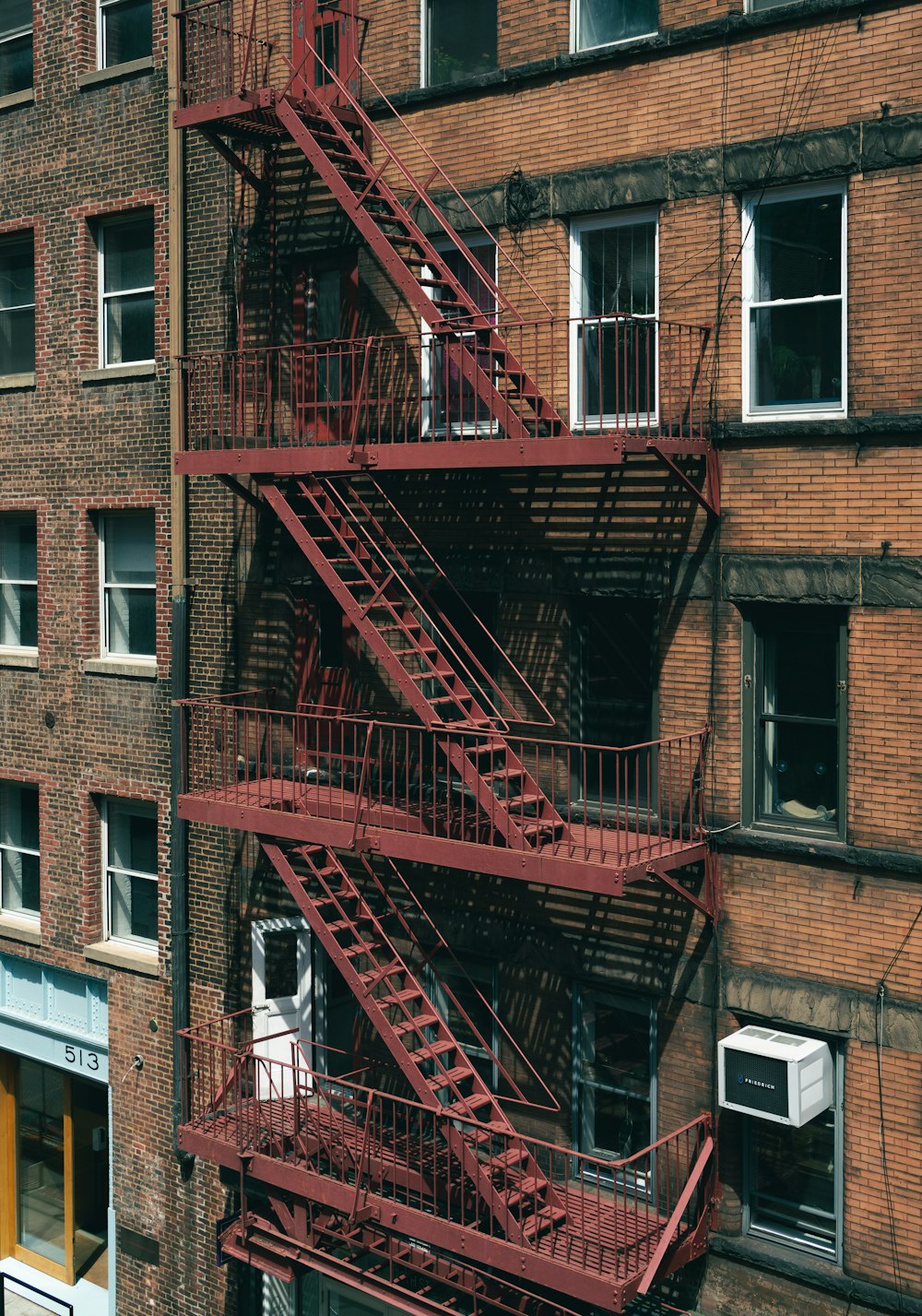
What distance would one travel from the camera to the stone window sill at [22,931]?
773 inches

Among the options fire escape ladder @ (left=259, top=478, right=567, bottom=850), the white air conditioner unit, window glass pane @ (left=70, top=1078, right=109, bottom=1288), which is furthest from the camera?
window glass pane @ (left=70, top=1078, right=109, bottom=1288)

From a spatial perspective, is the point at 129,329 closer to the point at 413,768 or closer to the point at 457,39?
the point at 457,39

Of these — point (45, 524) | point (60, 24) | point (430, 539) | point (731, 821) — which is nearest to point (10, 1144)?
point (45, 524)

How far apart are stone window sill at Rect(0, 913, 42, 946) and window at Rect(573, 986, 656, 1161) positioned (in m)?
8.83

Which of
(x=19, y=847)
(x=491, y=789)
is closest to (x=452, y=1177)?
(x=491, y=789)

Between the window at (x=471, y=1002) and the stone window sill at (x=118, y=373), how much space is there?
309 inches

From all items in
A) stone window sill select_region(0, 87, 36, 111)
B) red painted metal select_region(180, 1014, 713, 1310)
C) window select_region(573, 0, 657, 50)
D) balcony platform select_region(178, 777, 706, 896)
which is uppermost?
stone window sill select_region(0, 87, 36, 111)

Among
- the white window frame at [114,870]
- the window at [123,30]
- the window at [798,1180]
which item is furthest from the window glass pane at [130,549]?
the window at [798,1180]

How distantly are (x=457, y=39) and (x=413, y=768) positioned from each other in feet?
23.9

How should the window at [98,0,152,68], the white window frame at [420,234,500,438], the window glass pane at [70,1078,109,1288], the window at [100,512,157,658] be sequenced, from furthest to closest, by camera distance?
the window glass pane at [70,1078,109,1288] < the window at [100,512,157,658] < the window at [98,0,152,68] < the white window frame at [420,234,500,438]

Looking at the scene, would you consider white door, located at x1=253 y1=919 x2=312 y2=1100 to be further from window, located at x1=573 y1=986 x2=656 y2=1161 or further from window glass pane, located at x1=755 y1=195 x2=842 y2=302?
window glass pane, located at x1=755 y1=195 x2=842 y2=302

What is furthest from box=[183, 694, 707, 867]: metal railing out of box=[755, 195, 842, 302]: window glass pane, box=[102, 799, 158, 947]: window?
box=[755, 195, 842, 302]: window glass pane

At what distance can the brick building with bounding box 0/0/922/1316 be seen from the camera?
11875mm

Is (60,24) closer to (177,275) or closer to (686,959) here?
(177,275)
